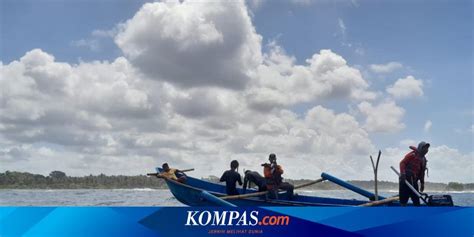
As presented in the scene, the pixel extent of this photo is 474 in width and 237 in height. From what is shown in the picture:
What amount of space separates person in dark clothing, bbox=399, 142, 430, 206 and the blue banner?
10.1 feet

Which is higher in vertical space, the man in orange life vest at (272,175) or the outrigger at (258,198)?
the man in orange life vest at (272,175)

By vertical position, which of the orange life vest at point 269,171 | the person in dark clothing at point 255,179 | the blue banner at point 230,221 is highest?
the orange life vest at point 269,171

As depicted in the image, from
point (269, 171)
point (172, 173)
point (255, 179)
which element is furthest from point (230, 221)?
point (172, 173)

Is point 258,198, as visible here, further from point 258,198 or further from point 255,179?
point 255,179

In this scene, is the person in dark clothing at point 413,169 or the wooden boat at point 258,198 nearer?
the person in dark clothing at point 413,169

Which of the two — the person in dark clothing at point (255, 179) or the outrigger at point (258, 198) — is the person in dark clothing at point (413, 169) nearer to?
the outrigger at point (258, 198)

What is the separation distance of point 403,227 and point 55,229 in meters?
7.43

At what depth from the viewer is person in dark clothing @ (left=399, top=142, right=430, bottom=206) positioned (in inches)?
526

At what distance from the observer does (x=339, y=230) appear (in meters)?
10.2

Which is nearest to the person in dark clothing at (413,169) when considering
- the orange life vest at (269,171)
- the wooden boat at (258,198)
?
the wooden boat at (258,198)

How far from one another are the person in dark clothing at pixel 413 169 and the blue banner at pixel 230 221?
306 centimetres

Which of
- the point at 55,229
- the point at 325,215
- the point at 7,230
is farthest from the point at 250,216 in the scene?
the point at 7,230

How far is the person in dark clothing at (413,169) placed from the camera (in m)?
13.4

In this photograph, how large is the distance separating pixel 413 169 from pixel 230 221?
6145mm
